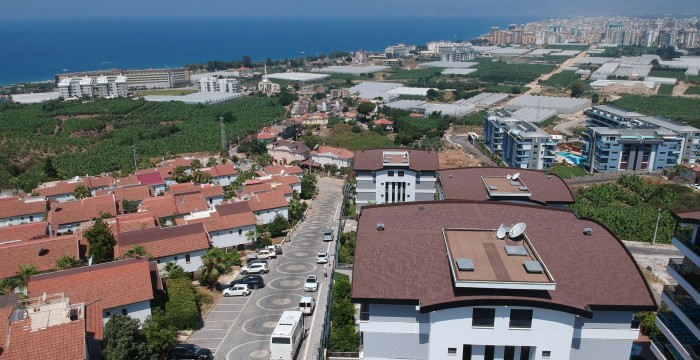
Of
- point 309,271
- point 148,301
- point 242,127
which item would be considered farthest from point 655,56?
point 148,301

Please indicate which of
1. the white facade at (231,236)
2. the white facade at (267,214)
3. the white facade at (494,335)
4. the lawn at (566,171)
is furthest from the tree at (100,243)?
the lawn at (566,171)

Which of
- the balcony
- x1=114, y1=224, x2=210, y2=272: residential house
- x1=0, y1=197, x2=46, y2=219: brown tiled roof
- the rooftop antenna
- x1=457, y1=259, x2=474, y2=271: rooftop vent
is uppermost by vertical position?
the rooftop antenna

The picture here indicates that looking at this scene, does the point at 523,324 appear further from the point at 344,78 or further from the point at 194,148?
the point at 344,78

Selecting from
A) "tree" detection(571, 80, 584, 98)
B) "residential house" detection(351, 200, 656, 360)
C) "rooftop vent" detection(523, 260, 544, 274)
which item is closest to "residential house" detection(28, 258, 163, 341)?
"residential house" detection(351, 200, 656, 360)

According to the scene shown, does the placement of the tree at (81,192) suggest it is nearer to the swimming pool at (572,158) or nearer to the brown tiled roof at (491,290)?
the brown tiled roof at (491,290)

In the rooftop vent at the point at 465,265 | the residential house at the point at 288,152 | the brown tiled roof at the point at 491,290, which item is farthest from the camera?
the residential house at the point at 288,152

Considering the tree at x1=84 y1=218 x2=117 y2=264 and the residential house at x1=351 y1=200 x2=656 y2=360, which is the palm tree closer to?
the tree at x1=84 y1=218 x2=117 y2=264
